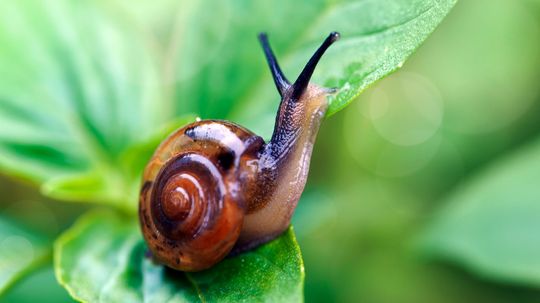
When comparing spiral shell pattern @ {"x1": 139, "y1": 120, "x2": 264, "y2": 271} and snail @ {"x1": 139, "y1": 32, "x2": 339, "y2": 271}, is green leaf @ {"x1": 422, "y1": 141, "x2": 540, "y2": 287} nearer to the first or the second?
snail @ {"x1": 139, "y1": 32, "x2": 339, "y2": 271}

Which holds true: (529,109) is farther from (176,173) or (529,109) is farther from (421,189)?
(176,173)

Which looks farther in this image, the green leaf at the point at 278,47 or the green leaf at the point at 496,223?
the green leaf at the point at 496,223

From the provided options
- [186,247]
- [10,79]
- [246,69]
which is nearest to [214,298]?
[186,247]

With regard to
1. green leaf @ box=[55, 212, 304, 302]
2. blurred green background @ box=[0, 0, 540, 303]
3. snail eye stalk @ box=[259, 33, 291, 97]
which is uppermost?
snail eye stalk @ box=[259, 33, 291, 97]

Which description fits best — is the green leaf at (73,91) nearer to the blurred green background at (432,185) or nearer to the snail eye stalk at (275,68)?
the blurred green background at (432,185)

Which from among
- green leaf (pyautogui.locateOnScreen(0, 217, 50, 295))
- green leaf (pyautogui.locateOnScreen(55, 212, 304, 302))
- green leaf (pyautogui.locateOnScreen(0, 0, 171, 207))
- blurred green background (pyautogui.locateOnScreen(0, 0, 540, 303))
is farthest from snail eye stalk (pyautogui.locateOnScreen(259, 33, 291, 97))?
green leaf (pyautogui.locateOnScreen(0, 217, 50, 295))

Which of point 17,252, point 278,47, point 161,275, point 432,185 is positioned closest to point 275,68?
point 278,47

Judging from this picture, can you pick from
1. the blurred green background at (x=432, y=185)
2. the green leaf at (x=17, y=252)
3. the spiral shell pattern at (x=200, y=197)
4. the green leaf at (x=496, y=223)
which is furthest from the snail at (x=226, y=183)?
the green leaf at (x=496, y=223)
